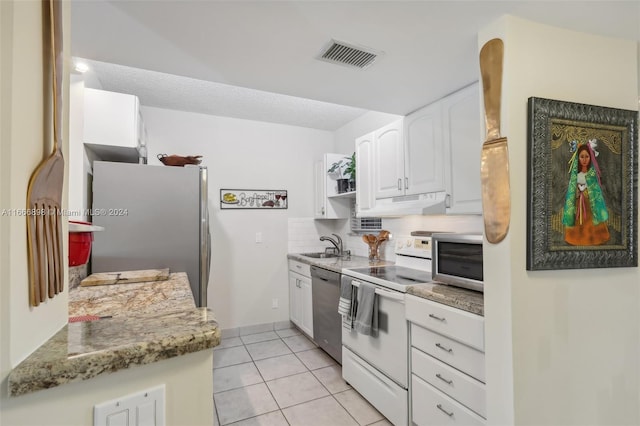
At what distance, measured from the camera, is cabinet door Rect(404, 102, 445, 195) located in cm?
220

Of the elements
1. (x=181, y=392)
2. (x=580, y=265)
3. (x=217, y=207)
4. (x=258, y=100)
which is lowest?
(x=181, y=392)

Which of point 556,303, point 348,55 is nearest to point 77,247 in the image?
point 348,55

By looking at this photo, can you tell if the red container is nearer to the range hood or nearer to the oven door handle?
the oven door handle

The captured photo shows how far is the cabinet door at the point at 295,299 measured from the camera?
3660mm

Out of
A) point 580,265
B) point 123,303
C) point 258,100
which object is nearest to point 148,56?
point 123,303

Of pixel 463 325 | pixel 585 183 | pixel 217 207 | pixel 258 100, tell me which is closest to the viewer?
pixel 585 183

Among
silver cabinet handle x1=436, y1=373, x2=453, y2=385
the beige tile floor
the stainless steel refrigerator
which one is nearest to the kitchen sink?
the beige tile floor

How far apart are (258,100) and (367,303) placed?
7.30 ft

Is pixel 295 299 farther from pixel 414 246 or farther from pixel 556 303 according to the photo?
pixel 556 303

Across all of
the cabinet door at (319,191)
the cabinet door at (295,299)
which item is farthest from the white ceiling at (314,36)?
the cabinet door at (295,299)

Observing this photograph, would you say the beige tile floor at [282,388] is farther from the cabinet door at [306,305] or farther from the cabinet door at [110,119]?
the cabinet door at [110,119]

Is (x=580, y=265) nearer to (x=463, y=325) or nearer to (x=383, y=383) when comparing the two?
(x=463, y=325)

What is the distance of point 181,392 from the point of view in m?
0.73

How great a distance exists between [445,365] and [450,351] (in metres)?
0.10
